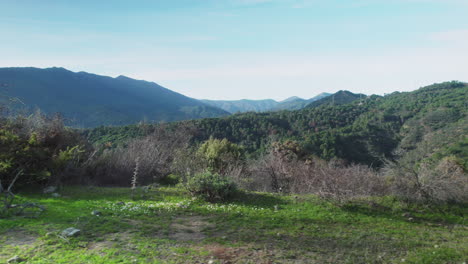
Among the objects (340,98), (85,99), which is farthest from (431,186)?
(85,99)

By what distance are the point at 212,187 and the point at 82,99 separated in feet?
399

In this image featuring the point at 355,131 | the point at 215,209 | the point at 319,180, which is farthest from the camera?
the point at 355,131

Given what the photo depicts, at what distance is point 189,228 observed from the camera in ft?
23.3

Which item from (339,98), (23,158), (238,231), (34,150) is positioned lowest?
(238,231)

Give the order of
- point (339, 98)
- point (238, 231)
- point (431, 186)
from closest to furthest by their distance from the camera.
A: point (238, 231), point (431, 186), point (339, 98)

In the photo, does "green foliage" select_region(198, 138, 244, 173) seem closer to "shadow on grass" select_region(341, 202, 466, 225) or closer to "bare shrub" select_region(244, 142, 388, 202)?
"bare shrub" select_region(244, 142, 388, 202)

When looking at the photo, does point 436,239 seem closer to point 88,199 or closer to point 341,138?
point 88,199

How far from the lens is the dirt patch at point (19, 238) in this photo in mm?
5945

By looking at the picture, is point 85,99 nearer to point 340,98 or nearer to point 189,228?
point 340,98

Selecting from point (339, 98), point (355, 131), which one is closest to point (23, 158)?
point (355, 131)

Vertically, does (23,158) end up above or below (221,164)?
above

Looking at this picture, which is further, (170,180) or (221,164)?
(221,164)

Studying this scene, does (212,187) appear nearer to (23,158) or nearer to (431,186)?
(431,186)

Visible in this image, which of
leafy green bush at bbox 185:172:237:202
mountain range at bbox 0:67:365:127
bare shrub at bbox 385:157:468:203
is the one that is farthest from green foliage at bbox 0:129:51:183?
mountain range at bbox 0:67:365:127
